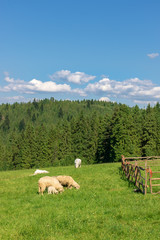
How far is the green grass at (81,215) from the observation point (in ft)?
31.5

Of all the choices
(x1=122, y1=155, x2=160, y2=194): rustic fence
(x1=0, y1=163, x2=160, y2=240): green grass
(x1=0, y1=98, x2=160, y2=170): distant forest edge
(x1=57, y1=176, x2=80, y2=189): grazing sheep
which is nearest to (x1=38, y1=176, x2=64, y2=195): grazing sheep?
(x1=0, y1=163, x2=160, y2=240): green grass

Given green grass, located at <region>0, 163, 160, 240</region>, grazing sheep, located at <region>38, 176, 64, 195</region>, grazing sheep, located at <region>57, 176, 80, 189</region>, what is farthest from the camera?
grazing sheep, located at <region>57, 176, 80, 189</region>

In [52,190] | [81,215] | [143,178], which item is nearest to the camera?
[81,215]

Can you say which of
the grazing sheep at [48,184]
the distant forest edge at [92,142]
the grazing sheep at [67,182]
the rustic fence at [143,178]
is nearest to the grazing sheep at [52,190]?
the grazing sheep at [48,184]

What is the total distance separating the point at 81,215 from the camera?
11.5 meters

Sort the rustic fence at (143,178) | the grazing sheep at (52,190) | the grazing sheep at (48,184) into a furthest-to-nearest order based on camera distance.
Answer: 1. the grazing sheep at (48,184)
2. the rustic fence at (143,178)
3. the grazing sheep at (52,190)

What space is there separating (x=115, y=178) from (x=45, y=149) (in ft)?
Answer: 182

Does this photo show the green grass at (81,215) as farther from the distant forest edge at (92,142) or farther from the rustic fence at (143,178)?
the distant forest edge at (92,142)

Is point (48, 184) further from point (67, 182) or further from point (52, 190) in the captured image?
point (67, 182)

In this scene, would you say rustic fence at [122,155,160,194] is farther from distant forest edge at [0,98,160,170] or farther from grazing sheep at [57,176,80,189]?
distant forest edge at [0,98,160,170]

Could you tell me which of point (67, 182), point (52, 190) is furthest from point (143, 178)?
point (52, 190)

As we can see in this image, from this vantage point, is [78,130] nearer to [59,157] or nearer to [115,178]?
[59,157]

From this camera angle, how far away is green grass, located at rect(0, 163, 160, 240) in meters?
9.60

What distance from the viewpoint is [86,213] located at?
469 inches
